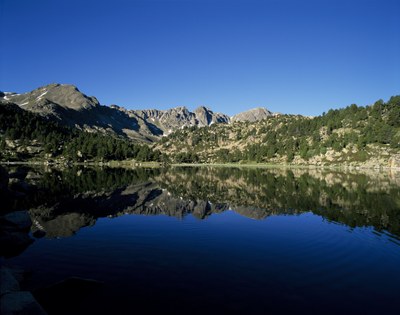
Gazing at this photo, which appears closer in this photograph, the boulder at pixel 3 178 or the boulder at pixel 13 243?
the boulder at pixel 13 243

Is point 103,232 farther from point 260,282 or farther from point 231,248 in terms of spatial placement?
point 260,282

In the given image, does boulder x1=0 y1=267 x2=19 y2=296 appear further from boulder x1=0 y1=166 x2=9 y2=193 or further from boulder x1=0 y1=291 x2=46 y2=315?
boulder x1=0 y1=166 x2=9 y2=193

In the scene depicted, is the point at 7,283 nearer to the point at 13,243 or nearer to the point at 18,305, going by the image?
the point at 18,305

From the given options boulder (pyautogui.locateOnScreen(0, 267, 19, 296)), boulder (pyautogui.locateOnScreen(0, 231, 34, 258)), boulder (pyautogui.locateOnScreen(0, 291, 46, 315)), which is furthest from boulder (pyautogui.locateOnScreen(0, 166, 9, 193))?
boulder (pyautogui.locateOnScreen(0, 291, 46, 315))

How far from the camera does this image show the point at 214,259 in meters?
24.7

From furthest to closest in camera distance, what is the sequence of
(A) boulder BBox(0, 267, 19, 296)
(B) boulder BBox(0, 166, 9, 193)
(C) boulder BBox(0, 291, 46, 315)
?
(B) boulder BBox(0, 166, 9, 193), (A) boulder BBox(0, 267, 19, 296), (C) boulder BBox(0, 291, 46, 315)

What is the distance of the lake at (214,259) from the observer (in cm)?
1704

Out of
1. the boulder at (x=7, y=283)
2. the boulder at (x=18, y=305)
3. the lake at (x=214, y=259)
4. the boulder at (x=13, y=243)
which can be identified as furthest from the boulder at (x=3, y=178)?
the boulder at (x=18, y=305)

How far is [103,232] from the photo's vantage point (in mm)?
33219

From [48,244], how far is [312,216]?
113 ft

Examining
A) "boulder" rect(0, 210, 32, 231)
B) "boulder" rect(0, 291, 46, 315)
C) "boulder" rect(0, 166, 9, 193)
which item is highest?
"boulder" rect(0, 166, 9, 193)

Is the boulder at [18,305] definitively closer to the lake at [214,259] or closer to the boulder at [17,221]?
the lake at [214,259]

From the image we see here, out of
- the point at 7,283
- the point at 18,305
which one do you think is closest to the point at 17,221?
the point at 7,283

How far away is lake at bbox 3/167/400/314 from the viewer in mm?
17044
